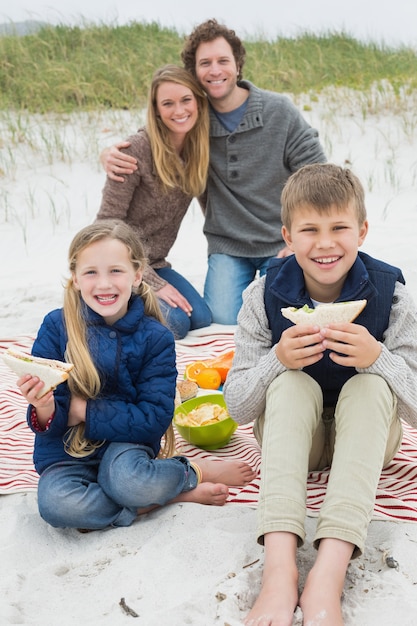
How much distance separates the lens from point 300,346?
2.21 metres

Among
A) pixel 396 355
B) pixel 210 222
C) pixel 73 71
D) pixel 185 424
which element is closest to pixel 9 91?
pixel 73 71

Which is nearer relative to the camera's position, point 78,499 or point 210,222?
point 78,499

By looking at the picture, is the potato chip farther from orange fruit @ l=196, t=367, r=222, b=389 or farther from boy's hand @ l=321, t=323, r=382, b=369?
boy's hand @ l=321, t=323, r=382, b=369

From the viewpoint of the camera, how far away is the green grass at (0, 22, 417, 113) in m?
8.61

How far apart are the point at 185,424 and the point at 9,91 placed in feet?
22.2

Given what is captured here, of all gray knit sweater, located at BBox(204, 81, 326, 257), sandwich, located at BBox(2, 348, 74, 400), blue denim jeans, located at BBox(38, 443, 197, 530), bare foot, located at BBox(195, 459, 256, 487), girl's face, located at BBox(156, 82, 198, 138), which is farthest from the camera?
gray knit sweater, located at BBox(204, 81, 326, 257)

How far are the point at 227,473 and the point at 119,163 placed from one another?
2161mm

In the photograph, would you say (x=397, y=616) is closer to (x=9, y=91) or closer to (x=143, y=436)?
(x=143, y=436)

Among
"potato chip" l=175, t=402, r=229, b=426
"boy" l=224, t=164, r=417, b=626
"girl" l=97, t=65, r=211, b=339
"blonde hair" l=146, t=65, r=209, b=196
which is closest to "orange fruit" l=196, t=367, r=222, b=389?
"potato chip" l=175, t=402, r=229, b=426

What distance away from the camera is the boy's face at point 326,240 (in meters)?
2.36

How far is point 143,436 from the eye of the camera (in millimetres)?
2541

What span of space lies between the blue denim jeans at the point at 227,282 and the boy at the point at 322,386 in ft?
6.58

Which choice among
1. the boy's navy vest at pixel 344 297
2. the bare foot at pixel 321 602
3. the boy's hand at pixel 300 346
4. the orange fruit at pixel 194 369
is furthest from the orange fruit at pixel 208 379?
the bare foot at pixel 321 602

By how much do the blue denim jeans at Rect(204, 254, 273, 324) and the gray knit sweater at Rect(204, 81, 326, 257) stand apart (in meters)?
0.07
